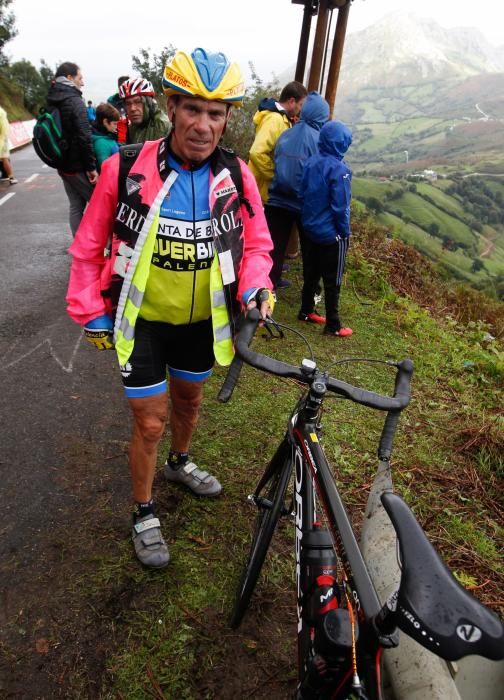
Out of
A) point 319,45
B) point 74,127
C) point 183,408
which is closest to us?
point 183,408

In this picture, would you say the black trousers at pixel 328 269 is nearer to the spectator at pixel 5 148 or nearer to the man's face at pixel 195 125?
the man's face at pixel 195 125

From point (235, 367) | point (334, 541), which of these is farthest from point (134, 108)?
point (334, 541)

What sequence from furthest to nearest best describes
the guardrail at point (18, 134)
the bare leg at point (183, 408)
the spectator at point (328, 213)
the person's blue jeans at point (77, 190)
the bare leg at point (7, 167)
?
the guardrail at point (18, 134)
the bare leg at point (7, 167)
the person's blue jeans at point (77, 190)
the spectator at point (328, 213)
the bare leg at point (183, 408)

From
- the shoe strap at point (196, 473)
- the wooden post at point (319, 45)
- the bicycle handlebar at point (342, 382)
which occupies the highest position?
the wooden post at point (319, 45)

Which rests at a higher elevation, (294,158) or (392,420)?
(294,158)

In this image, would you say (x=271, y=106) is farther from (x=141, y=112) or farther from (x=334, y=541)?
(x=334, y=541)

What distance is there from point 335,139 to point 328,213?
0.73m

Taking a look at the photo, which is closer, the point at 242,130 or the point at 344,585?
the point at 344,585

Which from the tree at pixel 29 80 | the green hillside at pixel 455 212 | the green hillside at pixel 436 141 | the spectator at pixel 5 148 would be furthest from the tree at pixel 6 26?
the green hillside at pixel 436 141

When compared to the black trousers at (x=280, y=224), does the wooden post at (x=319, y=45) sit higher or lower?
higher

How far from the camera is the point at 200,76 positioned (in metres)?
1.97

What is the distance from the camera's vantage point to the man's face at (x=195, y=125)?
2033 mm

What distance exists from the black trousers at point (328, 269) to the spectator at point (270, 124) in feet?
3.60

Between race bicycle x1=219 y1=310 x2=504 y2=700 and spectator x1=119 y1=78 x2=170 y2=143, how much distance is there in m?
4.39
